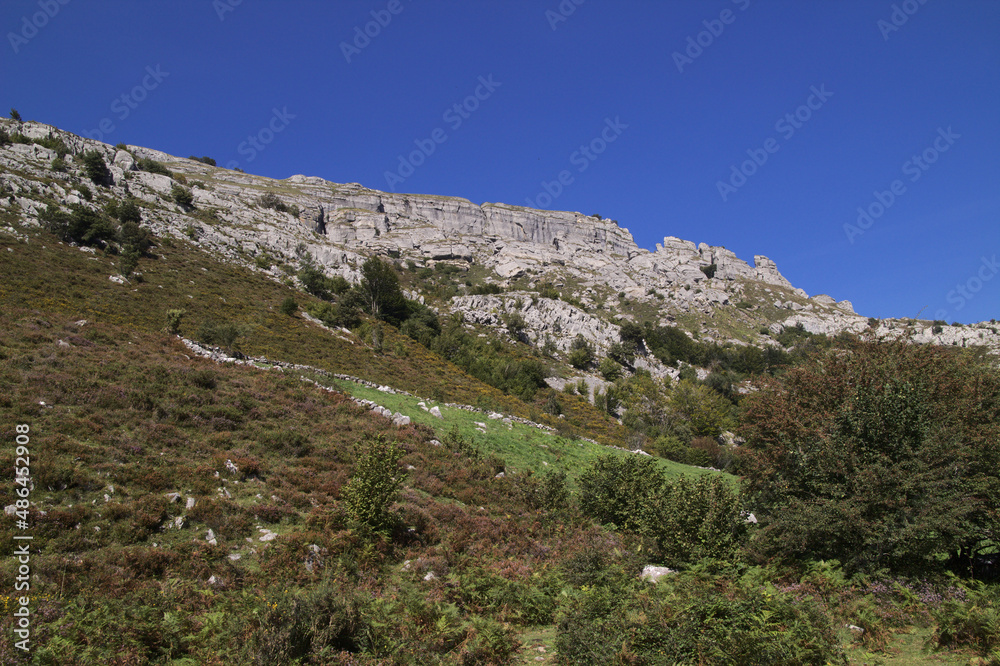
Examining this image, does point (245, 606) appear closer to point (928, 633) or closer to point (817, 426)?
point (928, 633)

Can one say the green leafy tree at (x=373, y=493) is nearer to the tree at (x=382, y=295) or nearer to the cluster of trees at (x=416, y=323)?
the cluster of trees at (x=416, y=323)

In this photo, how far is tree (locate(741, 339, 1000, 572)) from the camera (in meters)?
6.98

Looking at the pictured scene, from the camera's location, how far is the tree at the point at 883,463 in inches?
275

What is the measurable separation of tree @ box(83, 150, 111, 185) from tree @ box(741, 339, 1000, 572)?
7356 centimetres

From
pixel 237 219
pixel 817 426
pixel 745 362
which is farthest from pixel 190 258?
pixel 745 362

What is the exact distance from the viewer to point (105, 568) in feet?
19.7

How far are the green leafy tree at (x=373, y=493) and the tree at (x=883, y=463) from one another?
752cm

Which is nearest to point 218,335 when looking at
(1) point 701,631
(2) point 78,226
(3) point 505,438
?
(3) point 505,438

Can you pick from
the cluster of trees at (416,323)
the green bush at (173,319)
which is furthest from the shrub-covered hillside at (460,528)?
the cluster of trees at (416,323)

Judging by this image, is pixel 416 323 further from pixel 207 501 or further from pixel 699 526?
pixel 699 526

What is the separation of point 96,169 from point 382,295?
127 feet

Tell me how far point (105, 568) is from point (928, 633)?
11.2 metres

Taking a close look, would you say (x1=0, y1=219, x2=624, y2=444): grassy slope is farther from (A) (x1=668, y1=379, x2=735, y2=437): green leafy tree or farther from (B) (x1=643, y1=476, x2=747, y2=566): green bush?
(B) (x1=643, y1=476, x2=747, y2=566): green bush

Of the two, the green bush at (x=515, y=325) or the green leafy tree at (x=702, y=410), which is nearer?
the green leafy tree at (x=702, y=410)
